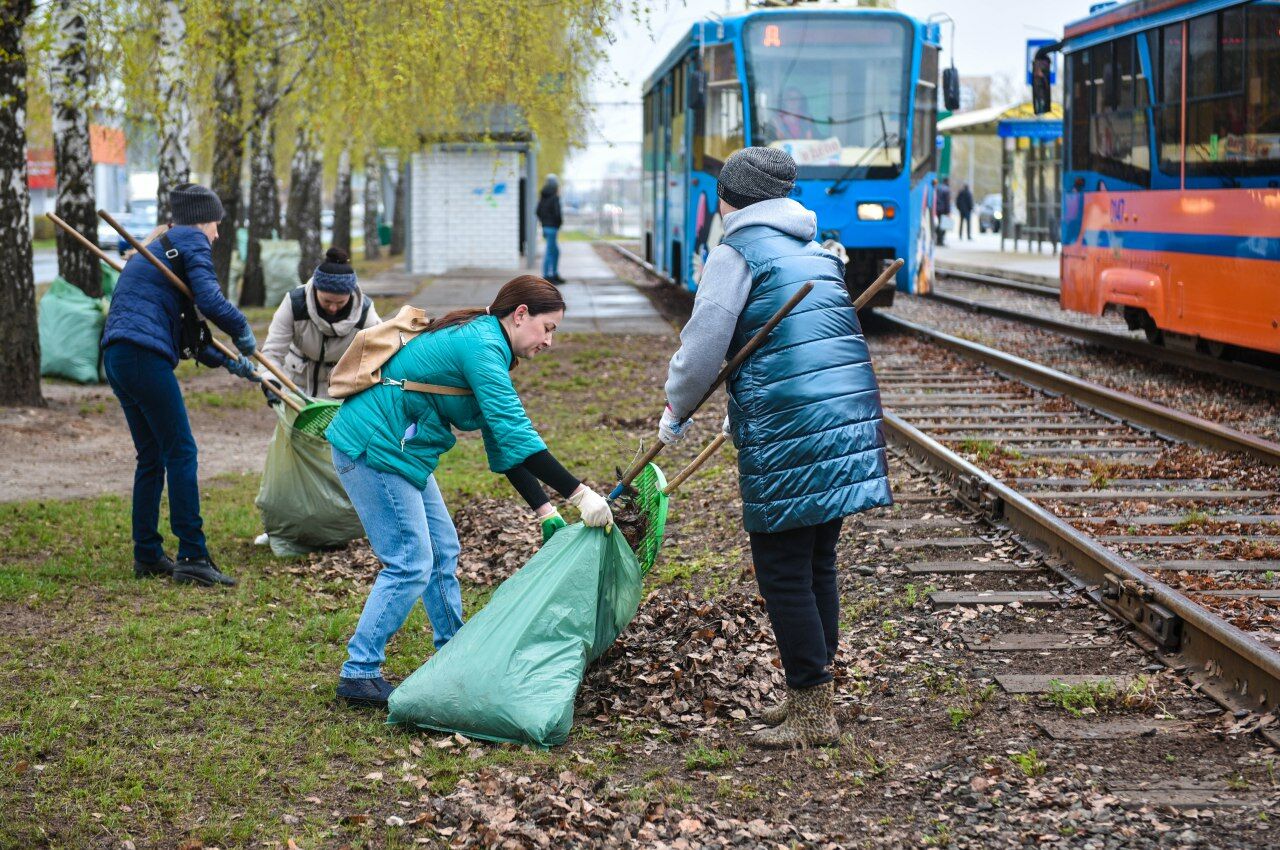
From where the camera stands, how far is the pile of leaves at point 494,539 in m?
7.05

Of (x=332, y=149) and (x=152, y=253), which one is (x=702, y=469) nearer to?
(x=152, y=253)

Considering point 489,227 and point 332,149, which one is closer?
point 332,149

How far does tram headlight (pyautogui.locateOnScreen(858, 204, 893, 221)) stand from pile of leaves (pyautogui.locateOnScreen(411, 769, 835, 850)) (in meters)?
12.5

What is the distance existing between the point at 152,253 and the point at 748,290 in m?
3.43

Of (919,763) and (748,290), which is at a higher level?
(748,290)

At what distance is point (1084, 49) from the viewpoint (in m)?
14.0

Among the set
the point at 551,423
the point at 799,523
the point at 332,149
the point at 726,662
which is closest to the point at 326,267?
the point at 726,662

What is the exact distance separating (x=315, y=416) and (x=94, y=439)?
5.03 meters

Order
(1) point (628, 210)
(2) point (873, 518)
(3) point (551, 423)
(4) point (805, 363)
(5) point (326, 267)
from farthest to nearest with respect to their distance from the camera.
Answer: (1) point (628, 210)
(3) point (551, 423)
(2) point (873, 518)
(5) point (326, 267)
(4) point (805, 363)

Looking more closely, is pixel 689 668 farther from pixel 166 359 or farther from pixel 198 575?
pixel 166 359

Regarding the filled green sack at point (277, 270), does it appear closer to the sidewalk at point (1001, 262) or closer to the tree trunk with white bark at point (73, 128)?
the tree trunk with white bark at point (73, 128)

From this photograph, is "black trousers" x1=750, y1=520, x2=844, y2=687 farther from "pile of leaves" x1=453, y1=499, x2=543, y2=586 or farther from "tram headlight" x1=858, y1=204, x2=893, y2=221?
"tram headlight" x1=858, y1=204, x2=893, y2=221

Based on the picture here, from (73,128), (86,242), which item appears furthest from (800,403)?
(73,128)

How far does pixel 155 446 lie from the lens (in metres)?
6.94
